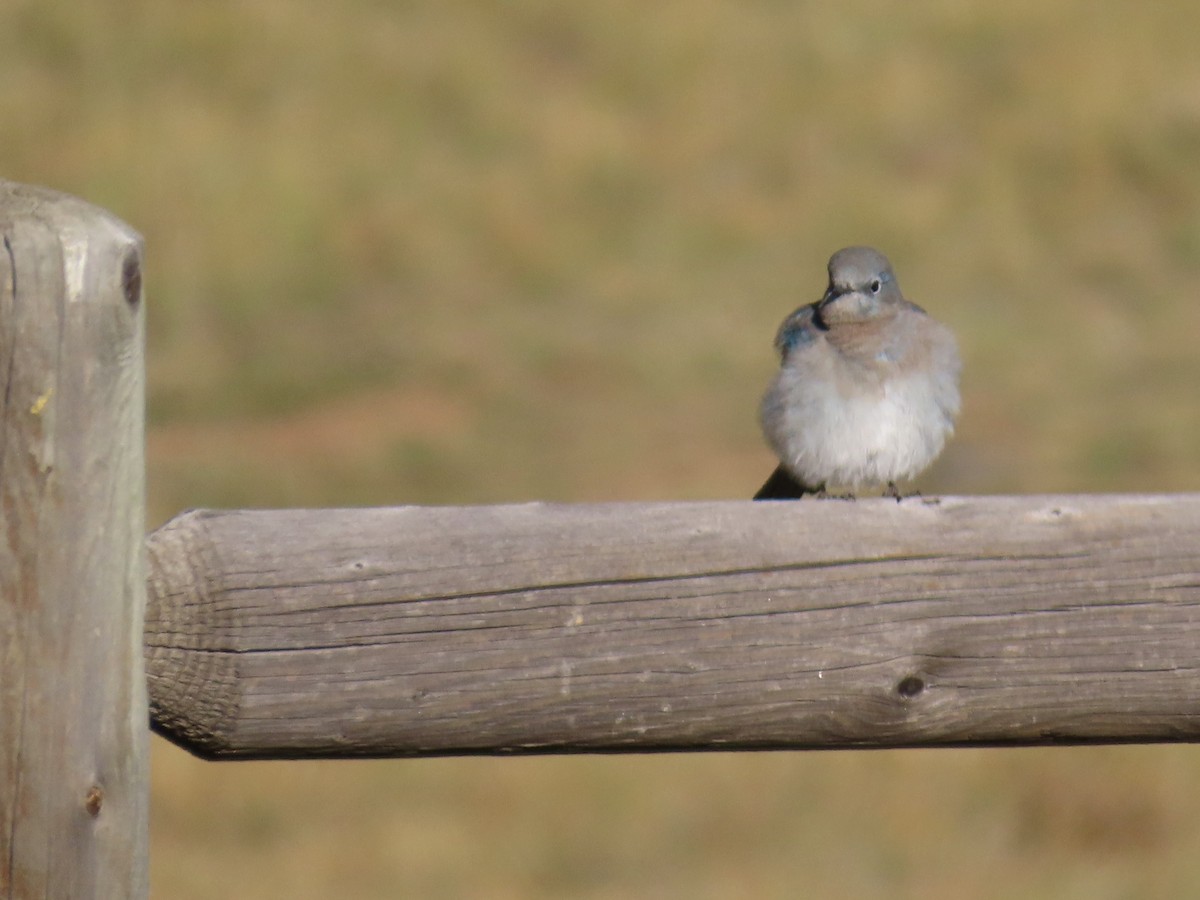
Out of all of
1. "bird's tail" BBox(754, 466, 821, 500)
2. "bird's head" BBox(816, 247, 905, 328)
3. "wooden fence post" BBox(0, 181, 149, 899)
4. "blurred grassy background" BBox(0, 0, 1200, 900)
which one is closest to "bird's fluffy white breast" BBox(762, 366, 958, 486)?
"bird's tail" BBox(754, 466, 821, 500)

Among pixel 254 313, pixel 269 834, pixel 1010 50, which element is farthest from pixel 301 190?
pixel 269 834

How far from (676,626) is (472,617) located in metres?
0.28

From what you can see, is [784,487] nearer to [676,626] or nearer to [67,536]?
[676,626]

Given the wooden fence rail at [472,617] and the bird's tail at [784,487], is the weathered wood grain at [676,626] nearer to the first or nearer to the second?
the wooden fence rail at [472,617]

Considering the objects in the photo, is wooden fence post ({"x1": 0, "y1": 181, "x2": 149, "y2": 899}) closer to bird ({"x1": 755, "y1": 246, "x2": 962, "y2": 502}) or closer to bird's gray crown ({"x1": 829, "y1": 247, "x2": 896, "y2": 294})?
bird ({"x1": 755, "y1": 246, "x2": 962, "y2": 502})

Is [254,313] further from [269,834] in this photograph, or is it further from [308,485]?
[269,834]

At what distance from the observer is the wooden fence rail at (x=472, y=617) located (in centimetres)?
215

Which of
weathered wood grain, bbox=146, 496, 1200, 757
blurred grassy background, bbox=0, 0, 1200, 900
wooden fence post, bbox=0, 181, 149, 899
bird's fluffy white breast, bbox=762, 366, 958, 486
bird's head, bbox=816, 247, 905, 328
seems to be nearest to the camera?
wooden fence post, bbox=0, 181, 149, 899

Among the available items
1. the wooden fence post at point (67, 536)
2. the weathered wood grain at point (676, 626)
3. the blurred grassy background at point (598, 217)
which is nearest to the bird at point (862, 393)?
the weathered wood grain at point (676, 626)

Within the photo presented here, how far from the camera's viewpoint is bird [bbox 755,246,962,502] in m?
5.21

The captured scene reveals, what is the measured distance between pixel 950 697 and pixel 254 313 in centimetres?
1175

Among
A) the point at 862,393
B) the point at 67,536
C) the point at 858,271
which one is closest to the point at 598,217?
the point at 858,271

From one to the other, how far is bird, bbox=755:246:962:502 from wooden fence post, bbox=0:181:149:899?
3.16 m

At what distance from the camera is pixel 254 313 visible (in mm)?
13789
